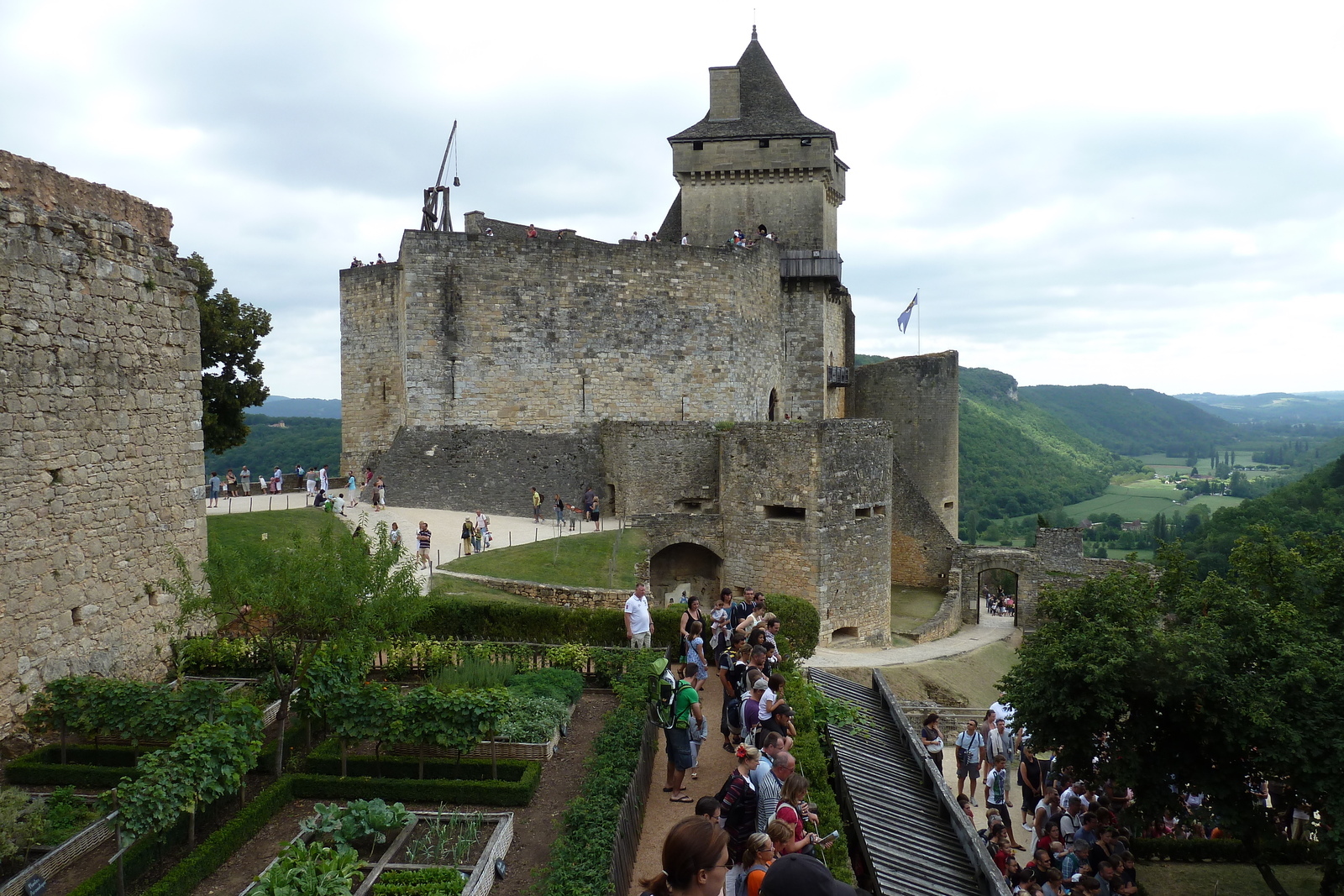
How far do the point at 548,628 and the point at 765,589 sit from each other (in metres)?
9.95

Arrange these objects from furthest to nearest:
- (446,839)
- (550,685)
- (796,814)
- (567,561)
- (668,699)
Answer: (567,561), (550,685), (668,699), (446,839), (796,814)

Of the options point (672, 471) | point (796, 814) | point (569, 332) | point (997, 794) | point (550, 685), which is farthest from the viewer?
point (569, 332)

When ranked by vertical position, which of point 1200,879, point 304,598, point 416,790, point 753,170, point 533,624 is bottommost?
point 1200,879

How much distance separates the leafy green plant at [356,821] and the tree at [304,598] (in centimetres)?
203

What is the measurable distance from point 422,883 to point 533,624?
7558 mm

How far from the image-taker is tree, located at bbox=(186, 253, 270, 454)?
2414 cm

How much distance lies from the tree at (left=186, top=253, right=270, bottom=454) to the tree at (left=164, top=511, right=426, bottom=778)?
15.1 m

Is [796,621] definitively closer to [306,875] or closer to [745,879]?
[306,875]

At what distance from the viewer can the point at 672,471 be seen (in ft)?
87.1

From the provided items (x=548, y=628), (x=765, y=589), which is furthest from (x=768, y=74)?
(x=548, y=628)

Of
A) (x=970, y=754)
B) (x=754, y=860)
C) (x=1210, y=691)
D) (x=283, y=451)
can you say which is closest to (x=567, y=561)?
(x=970, y=754)

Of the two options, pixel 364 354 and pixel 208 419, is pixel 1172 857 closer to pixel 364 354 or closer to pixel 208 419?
pixel 208 419

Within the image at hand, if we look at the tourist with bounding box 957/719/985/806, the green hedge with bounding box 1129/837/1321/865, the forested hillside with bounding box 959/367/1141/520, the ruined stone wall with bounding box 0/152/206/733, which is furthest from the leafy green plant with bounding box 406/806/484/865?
the forested hillside with bounding box 959/367/1141/520

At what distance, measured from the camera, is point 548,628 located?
1482cm
